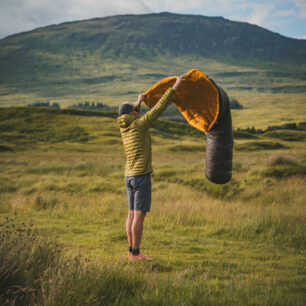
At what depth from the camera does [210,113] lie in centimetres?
693

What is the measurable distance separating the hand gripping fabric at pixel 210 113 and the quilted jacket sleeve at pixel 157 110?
1053 mm

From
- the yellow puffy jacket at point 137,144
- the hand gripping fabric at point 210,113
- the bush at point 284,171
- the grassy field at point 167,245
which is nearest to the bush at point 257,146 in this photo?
the grassy field at point 167,245

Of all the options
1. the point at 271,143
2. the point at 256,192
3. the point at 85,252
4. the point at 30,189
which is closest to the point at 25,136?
the point at 271,143

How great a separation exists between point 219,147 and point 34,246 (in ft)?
13.2

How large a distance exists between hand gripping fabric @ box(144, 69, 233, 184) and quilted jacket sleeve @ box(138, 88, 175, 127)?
41.5 inches

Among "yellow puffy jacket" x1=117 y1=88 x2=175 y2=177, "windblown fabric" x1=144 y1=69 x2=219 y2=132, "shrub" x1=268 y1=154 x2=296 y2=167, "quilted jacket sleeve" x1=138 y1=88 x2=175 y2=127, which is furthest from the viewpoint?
"shrub" x1=268 y1=154 x2=296 y2=167

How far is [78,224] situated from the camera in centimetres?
936

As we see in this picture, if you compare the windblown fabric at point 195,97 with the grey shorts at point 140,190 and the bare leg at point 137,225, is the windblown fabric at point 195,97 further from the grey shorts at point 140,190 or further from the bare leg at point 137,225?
the bare leg at point 137,225

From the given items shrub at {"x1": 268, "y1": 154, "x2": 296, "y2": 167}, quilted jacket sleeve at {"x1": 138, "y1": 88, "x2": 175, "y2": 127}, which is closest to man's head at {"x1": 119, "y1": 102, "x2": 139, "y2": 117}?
quilted jacket sleeve at {"x1": 138, "y1": 88, "x2": 175, "y2": 127}

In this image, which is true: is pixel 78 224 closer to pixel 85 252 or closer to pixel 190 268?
pixel 85 252

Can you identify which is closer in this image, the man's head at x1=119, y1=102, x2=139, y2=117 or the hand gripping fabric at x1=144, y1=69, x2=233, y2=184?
the man's head at x1=119, y1=102, x2=139, y2=117

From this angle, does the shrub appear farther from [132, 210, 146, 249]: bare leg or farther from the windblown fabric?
[132, 210, 146, 249]: bare leg

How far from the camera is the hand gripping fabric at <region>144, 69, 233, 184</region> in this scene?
6.50 metres

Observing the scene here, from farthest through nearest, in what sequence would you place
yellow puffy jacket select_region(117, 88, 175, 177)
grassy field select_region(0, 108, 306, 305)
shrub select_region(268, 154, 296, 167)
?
shrub select_region(268, 154, 296, 167), yellow puffy jacket select_region(117, 88, 175, 177), grassy field select_region(0, 108, 306, 305)
